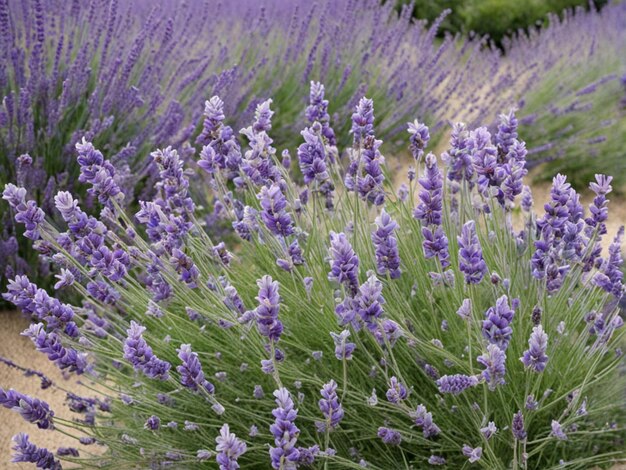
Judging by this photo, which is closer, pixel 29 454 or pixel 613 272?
pixel 29 454

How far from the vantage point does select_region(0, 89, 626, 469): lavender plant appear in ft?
5.05

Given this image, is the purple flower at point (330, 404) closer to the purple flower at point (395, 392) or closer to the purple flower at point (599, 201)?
the purple flower at point (395, 392)

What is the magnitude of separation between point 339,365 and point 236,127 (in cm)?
204

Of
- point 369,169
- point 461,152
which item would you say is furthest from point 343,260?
point 461,152

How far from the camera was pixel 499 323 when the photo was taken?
4.52 feet

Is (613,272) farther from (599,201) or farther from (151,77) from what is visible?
(151,77)

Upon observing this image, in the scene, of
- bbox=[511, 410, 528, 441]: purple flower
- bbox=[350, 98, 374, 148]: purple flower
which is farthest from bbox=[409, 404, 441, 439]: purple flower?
bbox=[350, 98, 374, 148]: purple flower

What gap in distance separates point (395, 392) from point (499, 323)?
27 centimetres

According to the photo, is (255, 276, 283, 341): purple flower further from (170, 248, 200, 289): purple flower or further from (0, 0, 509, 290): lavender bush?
(0, 0, 509, 290): lavender bush

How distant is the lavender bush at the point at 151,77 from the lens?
2.96 metres

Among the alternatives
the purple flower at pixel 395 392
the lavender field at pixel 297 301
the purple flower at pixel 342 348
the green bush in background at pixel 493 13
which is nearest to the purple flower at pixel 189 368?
the lavender field at pixel 297 301

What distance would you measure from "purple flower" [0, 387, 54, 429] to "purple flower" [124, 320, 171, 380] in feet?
0.79

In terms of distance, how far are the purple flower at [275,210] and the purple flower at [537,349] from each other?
535 mm

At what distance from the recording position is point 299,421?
1893 mm
